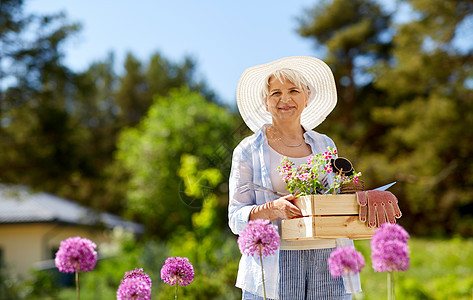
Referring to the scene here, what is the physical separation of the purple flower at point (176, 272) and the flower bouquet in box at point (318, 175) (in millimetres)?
493

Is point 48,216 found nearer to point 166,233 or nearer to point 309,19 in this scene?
point 166,233

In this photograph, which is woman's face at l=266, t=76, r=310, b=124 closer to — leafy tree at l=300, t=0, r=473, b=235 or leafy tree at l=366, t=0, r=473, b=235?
leafy tree at l=300, t=0, r=473, b=235

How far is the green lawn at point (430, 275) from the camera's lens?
6083 millimetres

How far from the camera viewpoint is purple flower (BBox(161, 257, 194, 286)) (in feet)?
5.59

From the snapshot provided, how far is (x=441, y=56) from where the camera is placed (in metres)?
13.4

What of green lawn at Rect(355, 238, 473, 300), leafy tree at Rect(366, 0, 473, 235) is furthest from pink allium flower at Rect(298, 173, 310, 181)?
leafy tree at Rect(366, 0, 473, 235)

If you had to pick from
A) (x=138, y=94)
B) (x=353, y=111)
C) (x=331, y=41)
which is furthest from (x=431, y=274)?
(x=138, y=94)

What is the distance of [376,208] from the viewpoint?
170 cm

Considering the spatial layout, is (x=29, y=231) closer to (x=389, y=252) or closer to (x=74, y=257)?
(x=74, y=257)

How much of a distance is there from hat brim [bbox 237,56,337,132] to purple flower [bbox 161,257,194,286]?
82 cm

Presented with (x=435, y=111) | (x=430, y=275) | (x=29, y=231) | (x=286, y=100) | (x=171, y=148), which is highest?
(x=435, y=111)

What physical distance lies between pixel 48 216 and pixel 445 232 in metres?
13.6

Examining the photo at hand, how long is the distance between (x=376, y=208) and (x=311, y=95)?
70cm

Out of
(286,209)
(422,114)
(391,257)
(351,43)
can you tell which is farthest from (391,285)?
(351,43)
